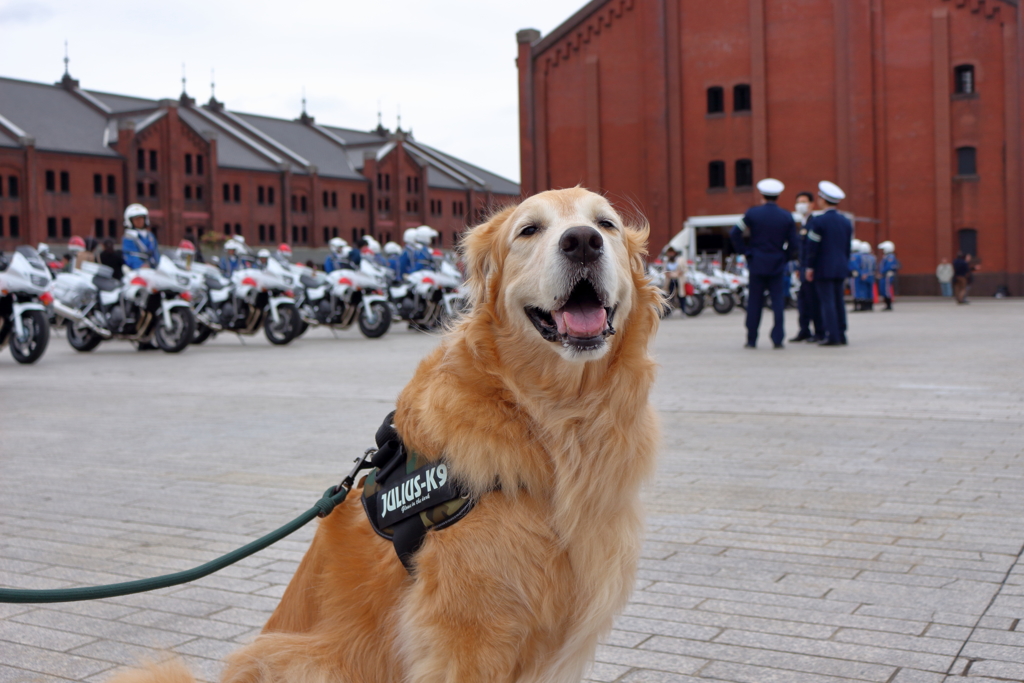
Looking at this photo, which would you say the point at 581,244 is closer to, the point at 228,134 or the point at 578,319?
the point at 578,319

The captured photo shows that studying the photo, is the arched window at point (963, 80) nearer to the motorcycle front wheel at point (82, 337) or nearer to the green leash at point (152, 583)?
the motorcycle front wheel at point (82, 337)

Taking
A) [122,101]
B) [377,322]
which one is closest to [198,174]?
[122,101]

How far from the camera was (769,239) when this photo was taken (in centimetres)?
1521

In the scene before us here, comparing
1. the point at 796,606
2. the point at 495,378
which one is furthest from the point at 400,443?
the point at 796,606

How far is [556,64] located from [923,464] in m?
43.4

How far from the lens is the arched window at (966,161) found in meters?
41.0

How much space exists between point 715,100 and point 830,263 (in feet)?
103

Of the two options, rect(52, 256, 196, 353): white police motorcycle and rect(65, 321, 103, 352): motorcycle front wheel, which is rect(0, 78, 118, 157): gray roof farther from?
rect(52, 256, 196, 353): white police motorcycle

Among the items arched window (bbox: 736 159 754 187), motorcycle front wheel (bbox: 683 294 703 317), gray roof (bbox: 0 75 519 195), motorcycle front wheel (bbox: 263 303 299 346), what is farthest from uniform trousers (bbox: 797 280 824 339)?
gray roof (bbox: 0 75 519 195)

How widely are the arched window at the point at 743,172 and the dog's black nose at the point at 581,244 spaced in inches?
1719

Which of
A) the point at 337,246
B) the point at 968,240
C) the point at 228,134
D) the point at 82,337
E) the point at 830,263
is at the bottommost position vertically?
the point at 82,337

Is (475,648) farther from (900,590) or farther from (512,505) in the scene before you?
(900,590)

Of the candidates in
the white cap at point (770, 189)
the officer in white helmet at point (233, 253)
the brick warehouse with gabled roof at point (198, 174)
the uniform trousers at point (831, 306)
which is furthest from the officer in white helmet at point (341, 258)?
the brick warehouse with gabled roof at point (198, 174)

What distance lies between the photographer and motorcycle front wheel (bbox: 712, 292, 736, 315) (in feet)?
97.6
